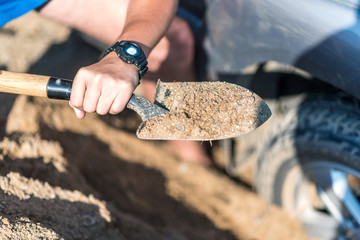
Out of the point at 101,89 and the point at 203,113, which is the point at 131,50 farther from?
the point at 203,113

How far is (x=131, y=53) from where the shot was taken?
5.11 feet

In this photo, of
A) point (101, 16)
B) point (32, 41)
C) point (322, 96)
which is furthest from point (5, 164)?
point (322, 96)

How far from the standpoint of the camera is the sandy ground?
171 cm

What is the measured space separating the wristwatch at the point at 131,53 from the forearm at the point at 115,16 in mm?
145

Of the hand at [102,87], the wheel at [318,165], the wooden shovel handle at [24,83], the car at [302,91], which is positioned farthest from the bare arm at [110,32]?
the wheel at [318,165]

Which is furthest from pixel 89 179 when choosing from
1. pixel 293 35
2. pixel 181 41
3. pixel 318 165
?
pixel 293 35

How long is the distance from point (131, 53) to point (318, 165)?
3.89ft

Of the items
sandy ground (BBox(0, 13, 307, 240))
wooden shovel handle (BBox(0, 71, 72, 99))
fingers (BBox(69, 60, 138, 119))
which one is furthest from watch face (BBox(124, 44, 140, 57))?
sandy ground (BBox(0, 13, 307, 240))

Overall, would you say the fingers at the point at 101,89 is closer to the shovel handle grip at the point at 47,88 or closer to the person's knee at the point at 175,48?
the shovel handle grip at the point at 47,88

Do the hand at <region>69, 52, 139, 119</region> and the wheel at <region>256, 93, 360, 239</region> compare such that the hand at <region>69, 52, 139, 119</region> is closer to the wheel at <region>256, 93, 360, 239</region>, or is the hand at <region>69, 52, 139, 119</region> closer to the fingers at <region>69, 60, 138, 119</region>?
the fingers at <region>69, 60, 138, 119</region>

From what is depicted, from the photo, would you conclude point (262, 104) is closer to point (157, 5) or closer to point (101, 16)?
point (157, 5)

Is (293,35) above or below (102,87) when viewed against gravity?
above

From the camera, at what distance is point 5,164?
72.4 inches

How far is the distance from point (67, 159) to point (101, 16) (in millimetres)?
935
